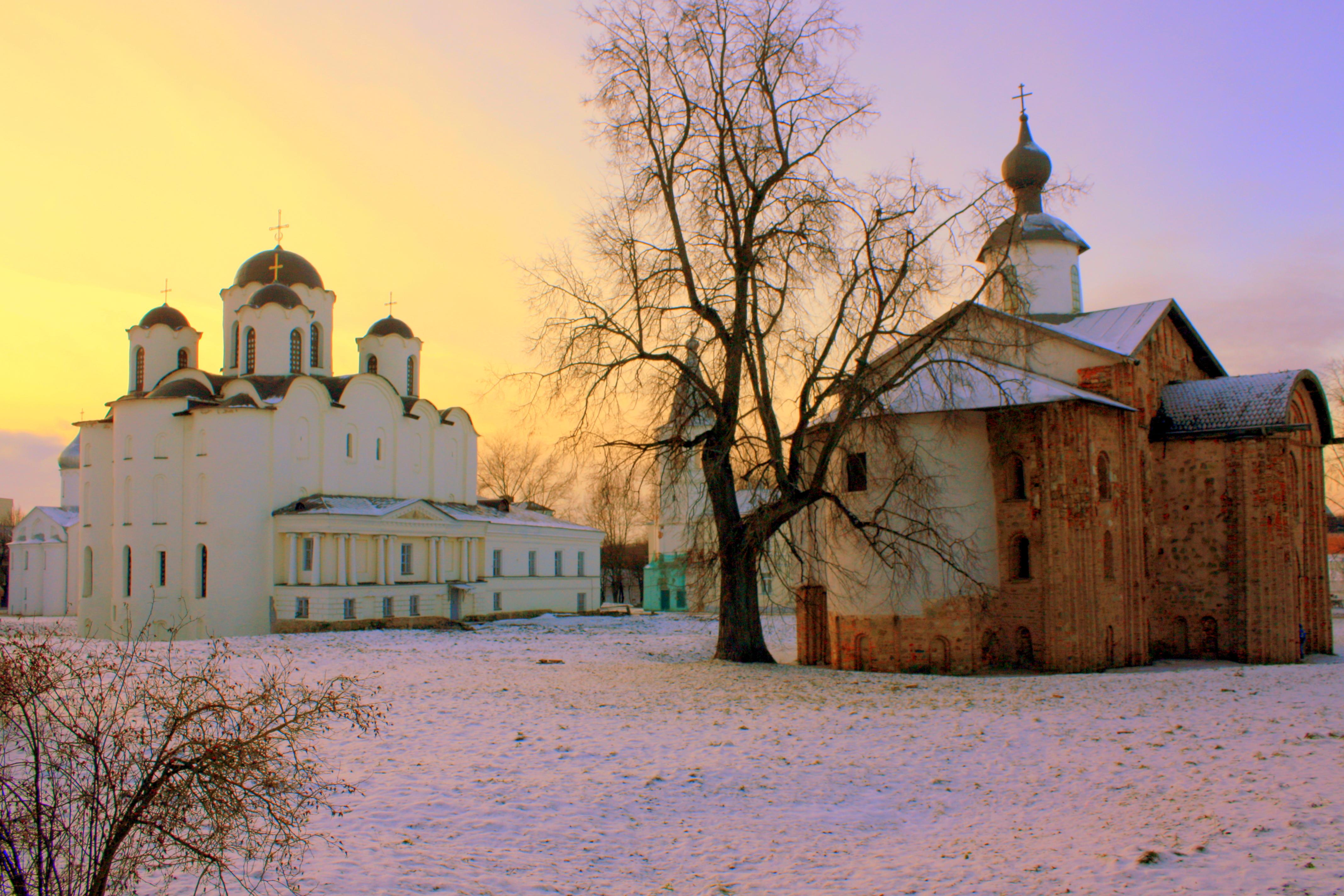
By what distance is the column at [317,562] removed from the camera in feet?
110

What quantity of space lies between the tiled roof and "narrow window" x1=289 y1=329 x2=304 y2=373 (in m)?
30.0

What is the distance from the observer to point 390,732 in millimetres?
11844

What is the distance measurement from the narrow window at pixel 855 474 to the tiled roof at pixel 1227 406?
8.22 metres

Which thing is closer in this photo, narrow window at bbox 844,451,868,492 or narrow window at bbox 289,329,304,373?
narrow window at bbox 844,451,868,492

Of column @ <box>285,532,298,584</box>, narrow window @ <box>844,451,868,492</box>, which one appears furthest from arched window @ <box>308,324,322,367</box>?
narrow window @ <box>844,451,868,492</box>

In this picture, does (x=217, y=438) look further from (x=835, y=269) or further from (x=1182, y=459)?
(x=1182, y=459)

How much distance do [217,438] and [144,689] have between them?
3087cm

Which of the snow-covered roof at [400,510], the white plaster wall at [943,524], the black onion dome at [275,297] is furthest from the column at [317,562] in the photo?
the white plaster wall at [943,524]

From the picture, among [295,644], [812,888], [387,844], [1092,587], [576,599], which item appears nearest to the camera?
[812,888]

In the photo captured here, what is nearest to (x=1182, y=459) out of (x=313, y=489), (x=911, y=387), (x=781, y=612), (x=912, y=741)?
(x=911, y=387)

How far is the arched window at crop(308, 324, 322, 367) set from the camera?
40.0 metres

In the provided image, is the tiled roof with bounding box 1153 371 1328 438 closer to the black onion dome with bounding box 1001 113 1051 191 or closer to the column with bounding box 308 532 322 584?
the black onion dome with bounding box 1001 113 1051 191

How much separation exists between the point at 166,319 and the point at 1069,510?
3537 centimetres

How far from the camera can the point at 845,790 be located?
9828 mm
